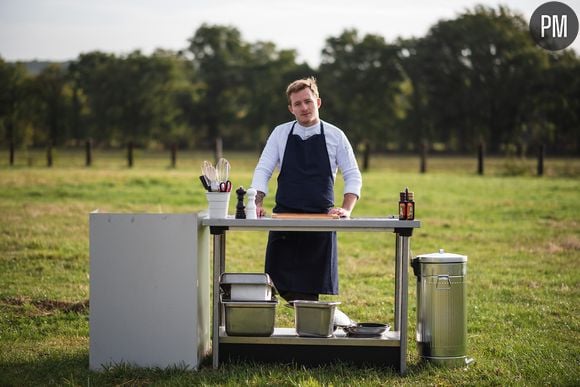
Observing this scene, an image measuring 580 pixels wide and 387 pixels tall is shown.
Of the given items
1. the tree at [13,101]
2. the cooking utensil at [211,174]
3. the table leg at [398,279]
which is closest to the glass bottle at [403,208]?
the table leg at [398,279]

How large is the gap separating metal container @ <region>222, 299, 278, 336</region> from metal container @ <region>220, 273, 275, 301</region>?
5cm

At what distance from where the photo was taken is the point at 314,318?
5875 millimetres

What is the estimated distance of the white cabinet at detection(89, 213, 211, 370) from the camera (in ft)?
18.8

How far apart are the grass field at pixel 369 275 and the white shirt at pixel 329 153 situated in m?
1.28

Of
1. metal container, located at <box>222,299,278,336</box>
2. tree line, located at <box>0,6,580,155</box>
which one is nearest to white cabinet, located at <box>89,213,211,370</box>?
metal container, located at <box>222,299,278,336</box>

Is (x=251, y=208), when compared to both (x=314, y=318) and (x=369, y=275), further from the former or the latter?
(x=369, y=275)

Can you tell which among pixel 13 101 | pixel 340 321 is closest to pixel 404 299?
pixel 340 321

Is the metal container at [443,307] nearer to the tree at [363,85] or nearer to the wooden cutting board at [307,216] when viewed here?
the wooden cutting board at [307,216]

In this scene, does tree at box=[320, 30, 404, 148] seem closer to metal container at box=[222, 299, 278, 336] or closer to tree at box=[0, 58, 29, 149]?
tree at box=[0, 58, 29, 149]

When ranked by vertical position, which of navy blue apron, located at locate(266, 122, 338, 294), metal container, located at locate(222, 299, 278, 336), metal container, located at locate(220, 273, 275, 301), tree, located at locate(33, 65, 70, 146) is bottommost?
metal container, located at locate(222, 299, 278, 336)

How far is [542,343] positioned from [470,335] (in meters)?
0.61

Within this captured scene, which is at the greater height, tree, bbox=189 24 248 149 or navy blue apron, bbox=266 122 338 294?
tree, bbox=189 24 248 149

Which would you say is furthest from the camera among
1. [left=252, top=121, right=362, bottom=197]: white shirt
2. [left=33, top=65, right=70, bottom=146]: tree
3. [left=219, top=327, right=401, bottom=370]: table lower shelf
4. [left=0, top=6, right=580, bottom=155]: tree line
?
[left=33, top=65, right=70, bottom=146]: tree

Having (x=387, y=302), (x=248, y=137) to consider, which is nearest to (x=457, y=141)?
(x=248, y=137)
